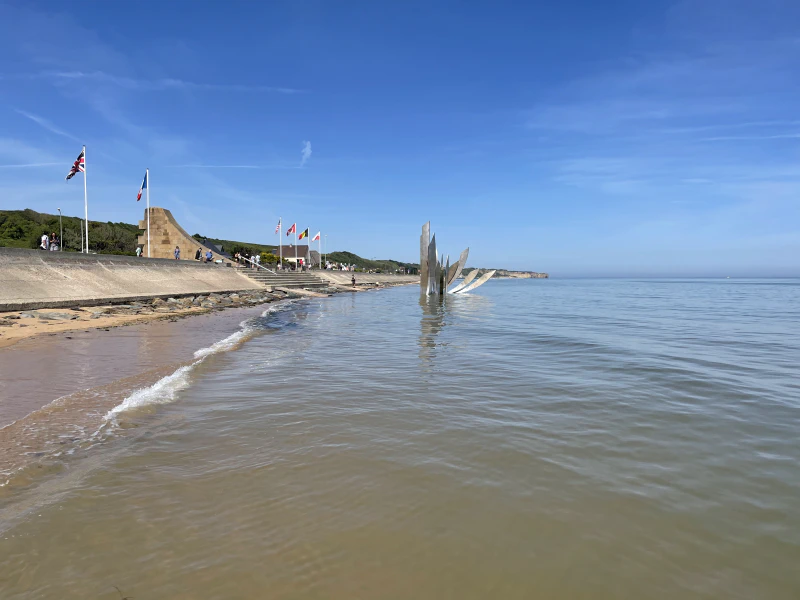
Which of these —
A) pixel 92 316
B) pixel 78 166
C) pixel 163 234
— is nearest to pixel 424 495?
pixel 92 316

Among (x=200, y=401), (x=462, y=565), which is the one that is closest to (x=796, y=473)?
(x=462, y=565)

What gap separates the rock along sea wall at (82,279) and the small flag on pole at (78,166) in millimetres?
3757

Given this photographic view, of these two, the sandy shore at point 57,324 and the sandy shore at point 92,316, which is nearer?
the sandy shore at point 57,324

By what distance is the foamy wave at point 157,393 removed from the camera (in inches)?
188

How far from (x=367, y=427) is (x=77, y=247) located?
6134cm

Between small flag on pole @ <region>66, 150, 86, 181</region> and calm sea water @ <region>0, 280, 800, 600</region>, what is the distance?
762 inches

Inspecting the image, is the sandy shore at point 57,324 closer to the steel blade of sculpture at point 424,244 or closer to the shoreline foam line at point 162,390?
the shoreline foam line at point 162,390

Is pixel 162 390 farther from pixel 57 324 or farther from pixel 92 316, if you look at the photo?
pixel 92 316

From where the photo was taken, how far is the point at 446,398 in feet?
17.1

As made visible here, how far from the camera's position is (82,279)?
17562 millimetres

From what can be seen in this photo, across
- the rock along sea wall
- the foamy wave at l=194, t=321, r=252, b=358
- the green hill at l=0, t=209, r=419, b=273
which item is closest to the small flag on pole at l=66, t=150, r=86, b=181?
the rock along sea wall

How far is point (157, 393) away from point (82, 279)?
15.6 metres

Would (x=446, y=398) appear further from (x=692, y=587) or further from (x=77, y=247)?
(x=77, y=247)

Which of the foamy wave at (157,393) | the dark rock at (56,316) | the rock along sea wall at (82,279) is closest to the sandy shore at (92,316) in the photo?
the dark rock at (56,316)
